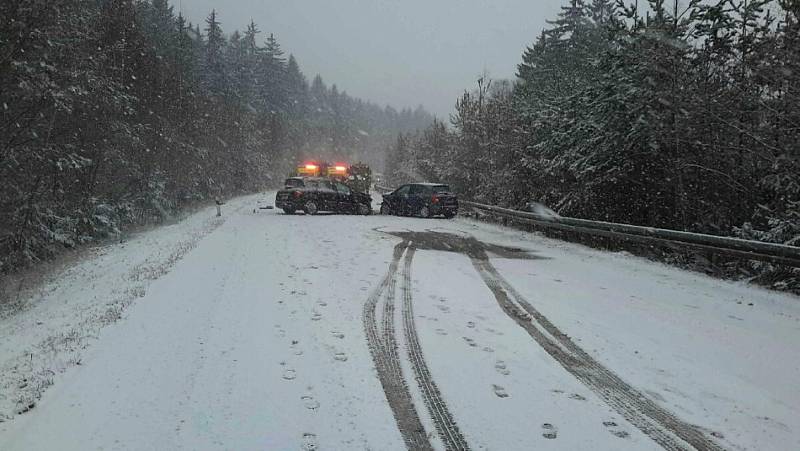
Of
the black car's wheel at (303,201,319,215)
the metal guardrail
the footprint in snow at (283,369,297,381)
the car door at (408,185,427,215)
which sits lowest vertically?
the footprint in snow at (283,369,297,381)

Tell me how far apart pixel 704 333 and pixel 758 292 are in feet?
11.6

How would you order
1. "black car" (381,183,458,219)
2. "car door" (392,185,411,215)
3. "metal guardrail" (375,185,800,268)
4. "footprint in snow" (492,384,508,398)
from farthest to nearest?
1. "car door" (392,185,411,215)
2. "black car" (381,183,458,219)
3. "metal guardrail" (375,185,800,268)
4. "footprint in snow" (492,384,508,398)

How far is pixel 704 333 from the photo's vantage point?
6.42 metres

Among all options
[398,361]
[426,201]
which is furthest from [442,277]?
[426,201]

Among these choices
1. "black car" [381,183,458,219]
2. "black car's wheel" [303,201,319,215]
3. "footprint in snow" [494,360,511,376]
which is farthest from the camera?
"black car" [381,183,458,219]

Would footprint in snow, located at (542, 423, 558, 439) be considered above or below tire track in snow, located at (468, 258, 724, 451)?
below

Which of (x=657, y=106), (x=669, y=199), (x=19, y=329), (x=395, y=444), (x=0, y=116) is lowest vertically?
(x=19, y=329)

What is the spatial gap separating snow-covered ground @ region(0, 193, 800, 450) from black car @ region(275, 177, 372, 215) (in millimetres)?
12593

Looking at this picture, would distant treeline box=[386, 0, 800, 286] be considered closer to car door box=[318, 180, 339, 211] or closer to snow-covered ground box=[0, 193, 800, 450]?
snow-covered ground box=[0, 193, 800, 450]

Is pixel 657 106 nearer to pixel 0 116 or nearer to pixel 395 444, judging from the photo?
pixel 395 444

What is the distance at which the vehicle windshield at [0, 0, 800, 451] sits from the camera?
4.05 meters

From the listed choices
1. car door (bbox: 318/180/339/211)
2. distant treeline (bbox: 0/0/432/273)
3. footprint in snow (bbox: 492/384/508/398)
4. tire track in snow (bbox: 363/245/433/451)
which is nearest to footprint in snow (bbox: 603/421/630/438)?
footprint in snow (bbox: 492/384/508/398)

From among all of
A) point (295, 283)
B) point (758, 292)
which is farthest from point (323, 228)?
point (758, 292)

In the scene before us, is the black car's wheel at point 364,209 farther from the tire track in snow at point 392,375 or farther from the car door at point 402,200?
the tire track in snow at point 392,375
